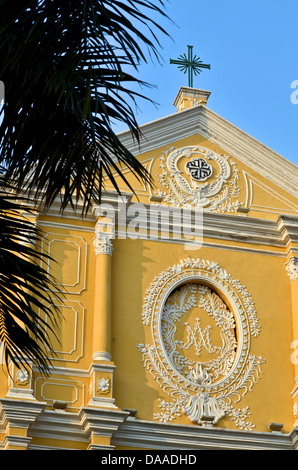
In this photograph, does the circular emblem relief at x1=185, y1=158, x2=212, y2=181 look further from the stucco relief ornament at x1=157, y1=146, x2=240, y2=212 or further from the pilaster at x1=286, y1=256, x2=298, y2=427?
the pilaster at x1=286, y1=256, x2=298, y2=427

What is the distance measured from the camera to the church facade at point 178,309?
48.1 feet

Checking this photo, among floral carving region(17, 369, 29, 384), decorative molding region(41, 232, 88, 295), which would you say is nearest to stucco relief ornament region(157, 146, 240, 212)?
decorative molding region(41, 232, 88, 295)

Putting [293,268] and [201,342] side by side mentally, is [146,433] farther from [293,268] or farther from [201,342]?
[293,268]

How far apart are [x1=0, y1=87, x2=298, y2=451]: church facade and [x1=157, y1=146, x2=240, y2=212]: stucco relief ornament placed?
0.9 inches

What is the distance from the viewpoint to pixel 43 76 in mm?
7348

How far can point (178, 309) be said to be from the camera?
15.9 metres

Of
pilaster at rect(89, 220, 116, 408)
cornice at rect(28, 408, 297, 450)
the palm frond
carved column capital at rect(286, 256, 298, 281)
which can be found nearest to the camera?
the palm frond

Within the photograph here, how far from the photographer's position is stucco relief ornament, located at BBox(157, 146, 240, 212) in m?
16.6

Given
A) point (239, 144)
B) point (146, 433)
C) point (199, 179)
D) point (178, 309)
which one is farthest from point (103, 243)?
point (239, 144)

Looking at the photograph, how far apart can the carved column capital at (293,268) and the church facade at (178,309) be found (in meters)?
0.02

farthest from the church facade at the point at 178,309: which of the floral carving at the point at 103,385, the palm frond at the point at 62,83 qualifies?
the palm frond at the point at 62,83
